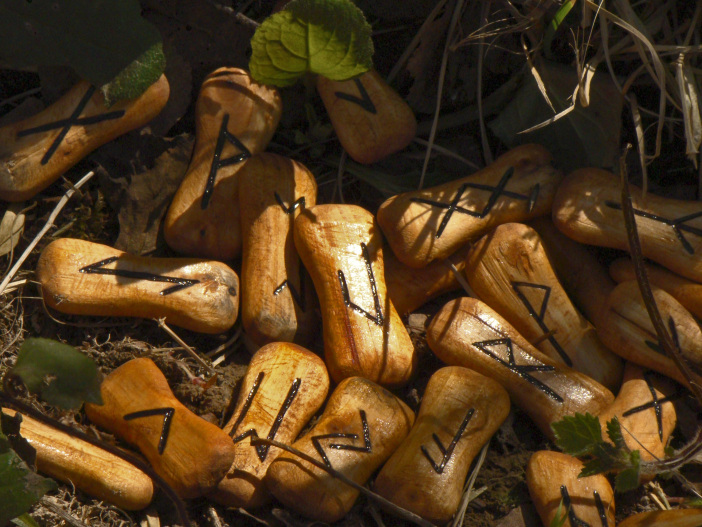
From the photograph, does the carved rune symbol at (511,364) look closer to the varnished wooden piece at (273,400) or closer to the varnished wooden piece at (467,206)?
the varnished wooden piece at (467,206)

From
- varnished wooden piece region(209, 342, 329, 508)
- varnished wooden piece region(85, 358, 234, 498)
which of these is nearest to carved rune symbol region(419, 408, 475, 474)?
varnished wooden piece region(209, 342, 329, 508)

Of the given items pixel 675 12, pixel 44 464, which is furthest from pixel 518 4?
pixel 44 464

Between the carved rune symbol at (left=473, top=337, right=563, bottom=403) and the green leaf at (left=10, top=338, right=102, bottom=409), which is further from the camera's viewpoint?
the carved rune symbol at (left=473, top=337, right=563, bottom=403)

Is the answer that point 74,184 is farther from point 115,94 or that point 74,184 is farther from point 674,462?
point 674,462

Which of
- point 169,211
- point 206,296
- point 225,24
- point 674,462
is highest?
point 225,24

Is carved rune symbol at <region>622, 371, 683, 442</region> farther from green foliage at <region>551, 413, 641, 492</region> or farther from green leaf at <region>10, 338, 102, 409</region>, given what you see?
green leaf at <region>10, 338, 102, 409</region>

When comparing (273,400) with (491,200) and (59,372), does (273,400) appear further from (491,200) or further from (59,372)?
(491,200)

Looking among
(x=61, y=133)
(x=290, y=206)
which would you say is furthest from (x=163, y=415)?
(x=61, y=133)
